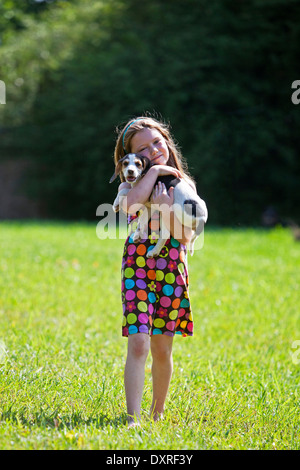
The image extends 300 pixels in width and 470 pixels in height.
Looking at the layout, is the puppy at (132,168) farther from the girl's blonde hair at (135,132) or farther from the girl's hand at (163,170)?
the girl's blonde hair at (135,132)

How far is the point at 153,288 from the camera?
2881mm

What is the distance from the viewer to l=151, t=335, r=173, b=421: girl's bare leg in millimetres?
2934

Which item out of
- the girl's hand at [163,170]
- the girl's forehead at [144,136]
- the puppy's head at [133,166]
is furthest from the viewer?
the girl's forehead at [144,136]

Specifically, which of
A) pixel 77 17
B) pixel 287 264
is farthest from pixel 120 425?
pixel 77 17

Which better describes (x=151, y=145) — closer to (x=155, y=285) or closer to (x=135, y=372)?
(x=155, y=285)

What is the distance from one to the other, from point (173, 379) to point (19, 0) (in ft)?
98.9

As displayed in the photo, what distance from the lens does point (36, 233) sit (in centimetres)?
1290

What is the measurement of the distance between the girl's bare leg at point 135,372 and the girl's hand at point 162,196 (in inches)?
24.1

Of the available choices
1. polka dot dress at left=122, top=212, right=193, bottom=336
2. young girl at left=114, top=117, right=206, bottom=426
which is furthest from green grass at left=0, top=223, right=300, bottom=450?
polka dot dress at left=122, top=212, right=193, bottom=336

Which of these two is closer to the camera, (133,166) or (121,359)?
(133,166)

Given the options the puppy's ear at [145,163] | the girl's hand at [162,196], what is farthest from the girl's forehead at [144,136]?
the girl's hand at [162,196]

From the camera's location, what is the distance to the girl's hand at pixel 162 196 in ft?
9.37

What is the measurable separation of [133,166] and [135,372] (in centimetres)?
93

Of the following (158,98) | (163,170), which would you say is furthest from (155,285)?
(158,98)
